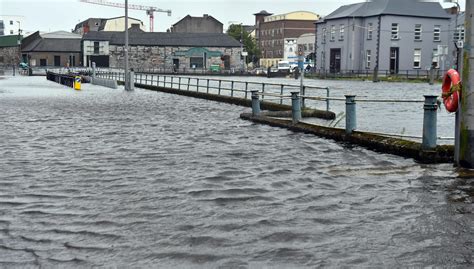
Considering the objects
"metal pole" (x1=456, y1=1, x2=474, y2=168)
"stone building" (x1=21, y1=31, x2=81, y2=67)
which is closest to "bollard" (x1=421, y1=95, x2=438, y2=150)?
"metal pole" (x1=456, y1=1, x2=474, y2=168)

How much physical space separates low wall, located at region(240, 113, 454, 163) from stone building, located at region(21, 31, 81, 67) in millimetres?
96835

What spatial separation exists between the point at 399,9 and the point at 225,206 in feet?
240

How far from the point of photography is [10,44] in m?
123

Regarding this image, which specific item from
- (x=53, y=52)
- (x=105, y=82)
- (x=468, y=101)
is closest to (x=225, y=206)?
(x=468, y=101)

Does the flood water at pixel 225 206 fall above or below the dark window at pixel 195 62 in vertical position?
below

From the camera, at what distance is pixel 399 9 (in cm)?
7638

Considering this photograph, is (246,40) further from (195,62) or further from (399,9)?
(399,9)

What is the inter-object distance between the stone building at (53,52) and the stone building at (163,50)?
4317mm

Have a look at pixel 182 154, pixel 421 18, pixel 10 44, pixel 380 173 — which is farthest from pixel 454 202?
pixel 10 44

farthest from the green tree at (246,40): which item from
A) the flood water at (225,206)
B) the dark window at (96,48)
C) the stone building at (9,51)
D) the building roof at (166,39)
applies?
the flood water at (225,206)

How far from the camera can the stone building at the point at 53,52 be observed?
A: 11012 cm

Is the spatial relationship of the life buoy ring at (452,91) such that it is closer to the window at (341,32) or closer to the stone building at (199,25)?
the window at (341,32)

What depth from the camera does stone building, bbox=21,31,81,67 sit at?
11012cm

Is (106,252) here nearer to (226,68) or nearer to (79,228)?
(79,228)
